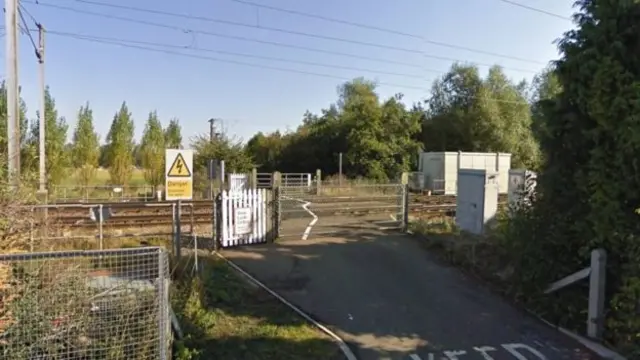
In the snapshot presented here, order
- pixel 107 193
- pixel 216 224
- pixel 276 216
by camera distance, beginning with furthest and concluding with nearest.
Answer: pixel 107 193
pixel 276 216
pixel 216 224

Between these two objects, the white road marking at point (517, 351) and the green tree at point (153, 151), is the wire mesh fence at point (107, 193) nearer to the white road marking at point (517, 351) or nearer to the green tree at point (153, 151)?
the green tree at point (153, 151)

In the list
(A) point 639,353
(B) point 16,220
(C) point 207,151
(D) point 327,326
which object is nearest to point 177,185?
(B) point 16,220

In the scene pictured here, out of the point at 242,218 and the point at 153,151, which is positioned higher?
the point at 153,151

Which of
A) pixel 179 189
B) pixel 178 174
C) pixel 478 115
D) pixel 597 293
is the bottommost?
pixel 597 293

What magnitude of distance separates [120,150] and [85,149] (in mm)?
1986

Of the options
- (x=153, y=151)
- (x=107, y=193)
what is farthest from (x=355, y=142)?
(x=107, y=193)

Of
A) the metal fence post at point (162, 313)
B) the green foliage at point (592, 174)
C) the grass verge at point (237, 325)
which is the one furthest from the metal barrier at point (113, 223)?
the green foliage at point (592, 174)

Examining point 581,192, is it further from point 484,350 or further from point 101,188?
point 101,188

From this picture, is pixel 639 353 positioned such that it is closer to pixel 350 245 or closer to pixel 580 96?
pixel 580 96

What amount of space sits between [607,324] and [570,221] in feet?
5.14

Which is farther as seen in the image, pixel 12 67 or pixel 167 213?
pixel 167 213

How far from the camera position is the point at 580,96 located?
632cm

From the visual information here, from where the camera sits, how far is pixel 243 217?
1024cm

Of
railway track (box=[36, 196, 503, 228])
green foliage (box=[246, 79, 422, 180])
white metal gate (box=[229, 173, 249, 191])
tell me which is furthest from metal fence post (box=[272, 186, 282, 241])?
green foliage (box=[246, 79, 422, 180])
